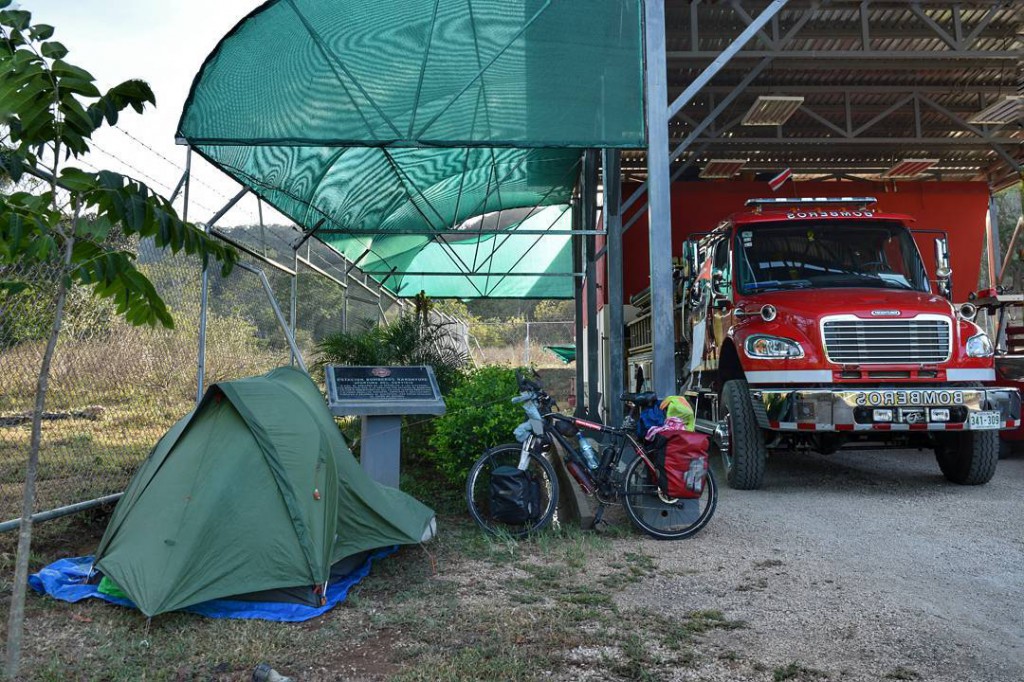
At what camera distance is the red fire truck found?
22.8ft

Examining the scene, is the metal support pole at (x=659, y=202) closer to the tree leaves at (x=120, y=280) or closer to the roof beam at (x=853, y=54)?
the roof beam at (x=853, y=54)

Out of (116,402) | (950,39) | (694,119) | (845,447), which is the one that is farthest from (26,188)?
(694,119)

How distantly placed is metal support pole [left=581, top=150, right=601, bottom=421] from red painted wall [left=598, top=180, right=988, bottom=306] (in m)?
3.57

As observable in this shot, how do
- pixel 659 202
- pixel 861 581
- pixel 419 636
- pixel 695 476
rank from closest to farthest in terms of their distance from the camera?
pixel 419 636 → pixel 861 581 → pixel 695 476 → pixel 659 202

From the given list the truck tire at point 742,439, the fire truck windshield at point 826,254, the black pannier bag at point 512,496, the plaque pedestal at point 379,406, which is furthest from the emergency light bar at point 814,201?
the black pannier bag at point 512,496

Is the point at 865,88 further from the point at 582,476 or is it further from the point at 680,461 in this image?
the point at 582,476

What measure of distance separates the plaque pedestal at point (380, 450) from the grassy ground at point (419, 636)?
1.47m

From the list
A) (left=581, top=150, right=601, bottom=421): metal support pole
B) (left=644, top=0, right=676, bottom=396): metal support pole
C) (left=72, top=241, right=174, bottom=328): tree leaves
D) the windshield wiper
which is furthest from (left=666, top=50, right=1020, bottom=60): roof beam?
(left=72, top=241, right=174, bottom=328): tree leaves

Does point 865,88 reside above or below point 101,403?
above

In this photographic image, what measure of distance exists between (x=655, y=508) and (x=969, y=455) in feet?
12.2

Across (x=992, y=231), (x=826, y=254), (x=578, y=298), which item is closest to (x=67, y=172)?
(x=826, y=254)

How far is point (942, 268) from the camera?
26.1 feet

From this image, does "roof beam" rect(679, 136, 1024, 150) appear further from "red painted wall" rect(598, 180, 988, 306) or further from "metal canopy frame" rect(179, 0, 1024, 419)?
"red painted wall" rect(598, 180, 988, 306)

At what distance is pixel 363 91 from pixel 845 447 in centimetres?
554
